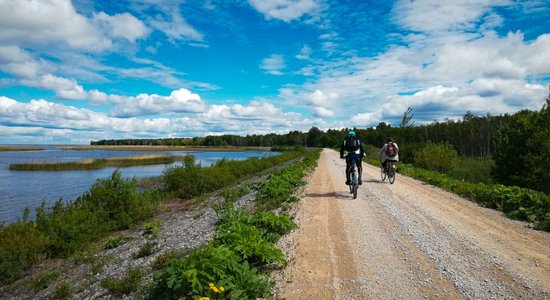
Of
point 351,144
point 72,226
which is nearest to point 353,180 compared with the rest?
point 351,144

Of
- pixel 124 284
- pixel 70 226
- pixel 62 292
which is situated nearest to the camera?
pixel 124 284

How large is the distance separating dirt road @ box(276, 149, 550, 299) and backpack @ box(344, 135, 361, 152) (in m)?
2.36

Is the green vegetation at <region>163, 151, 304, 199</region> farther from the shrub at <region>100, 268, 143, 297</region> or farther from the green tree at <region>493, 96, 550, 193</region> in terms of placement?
the green tree at <region>493, 96, 550, 193</region>

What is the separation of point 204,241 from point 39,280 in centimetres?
472

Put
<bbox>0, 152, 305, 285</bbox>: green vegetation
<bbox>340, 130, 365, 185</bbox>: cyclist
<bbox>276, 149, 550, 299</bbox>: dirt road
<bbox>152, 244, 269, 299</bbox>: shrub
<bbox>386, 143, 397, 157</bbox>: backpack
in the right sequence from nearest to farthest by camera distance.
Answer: <bbox>152, 244, 269, 299</bbox>: shrub → <bbox>276, 149, 550, 299</bbox>: dirt road → <bbox>0, 152, 305, 285</bbox>: green vegetation → <bbox>340, 130, 365, 185</bbox>: cyclist → <bbox>386, 143, 397, 157</bbox>: backpack

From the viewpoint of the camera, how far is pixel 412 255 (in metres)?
6.73


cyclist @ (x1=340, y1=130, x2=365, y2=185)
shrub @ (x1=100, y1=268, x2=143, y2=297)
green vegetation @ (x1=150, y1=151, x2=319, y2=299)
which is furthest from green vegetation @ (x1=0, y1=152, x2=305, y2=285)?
cyclist @ (x1=340, y1=130, x2=365, y2=185)

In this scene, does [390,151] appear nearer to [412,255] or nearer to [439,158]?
[412,255]

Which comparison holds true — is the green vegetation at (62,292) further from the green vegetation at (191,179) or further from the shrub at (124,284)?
the green vegetation at (191,179)

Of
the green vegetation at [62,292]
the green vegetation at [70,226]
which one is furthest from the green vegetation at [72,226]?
the green vegetation at [62,292]

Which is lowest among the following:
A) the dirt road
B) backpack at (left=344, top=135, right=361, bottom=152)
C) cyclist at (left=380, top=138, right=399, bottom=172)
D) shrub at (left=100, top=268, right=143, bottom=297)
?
shrub at (left=100, top=268, right=143, bottom=297)

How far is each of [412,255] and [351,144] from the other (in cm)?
661

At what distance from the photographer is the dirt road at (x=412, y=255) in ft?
17.3

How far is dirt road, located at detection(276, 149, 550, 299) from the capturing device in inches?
207
